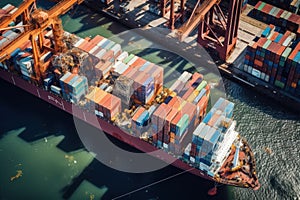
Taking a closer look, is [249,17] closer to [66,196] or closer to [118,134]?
[118,134]

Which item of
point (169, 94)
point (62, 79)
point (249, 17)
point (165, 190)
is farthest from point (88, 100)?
point (249, 17)

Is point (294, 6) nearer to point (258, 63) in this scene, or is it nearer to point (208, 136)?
point (258, 63)

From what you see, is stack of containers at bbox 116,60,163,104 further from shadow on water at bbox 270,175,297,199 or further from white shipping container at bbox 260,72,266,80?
shadow on water at bbox 270,175,297,199

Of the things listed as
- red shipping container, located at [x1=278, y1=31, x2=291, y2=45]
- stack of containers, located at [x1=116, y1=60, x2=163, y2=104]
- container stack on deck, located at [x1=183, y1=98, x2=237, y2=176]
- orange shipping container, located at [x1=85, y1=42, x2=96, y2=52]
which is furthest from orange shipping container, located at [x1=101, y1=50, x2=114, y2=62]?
red shipping container, located at [x1=278, y1=31, x2=291, y2=45]

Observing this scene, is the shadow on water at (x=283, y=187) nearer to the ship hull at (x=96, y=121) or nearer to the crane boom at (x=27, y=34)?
the ship hull at (x=96, y=121)

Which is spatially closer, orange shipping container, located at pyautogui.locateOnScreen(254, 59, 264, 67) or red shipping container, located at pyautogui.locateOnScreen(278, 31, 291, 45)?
orange shipping container, located at pyautogui.locateOnScreen(254, 59, 264, 67)

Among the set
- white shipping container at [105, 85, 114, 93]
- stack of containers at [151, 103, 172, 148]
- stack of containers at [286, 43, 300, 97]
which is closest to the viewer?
stack of containers at [151, 103, 172, 148]
